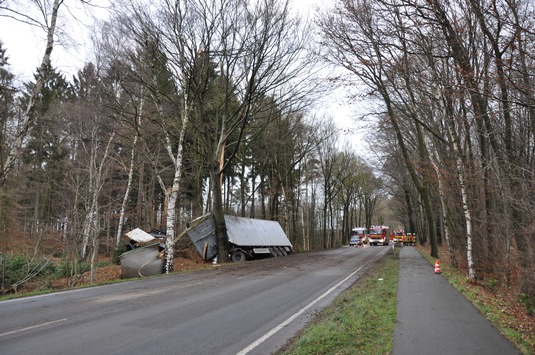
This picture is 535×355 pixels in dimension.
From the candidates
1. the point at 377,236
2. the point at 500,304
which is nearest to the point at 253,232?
the point at 500,304

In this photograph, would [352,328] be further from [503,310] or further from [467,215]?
[467,215]

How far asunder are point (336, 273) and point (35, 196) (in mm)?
26227

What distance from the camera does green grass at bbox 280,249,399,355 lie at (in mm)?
5453

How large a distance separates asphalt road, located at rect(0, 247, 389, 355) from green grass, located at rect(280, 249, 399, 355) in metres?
0.39

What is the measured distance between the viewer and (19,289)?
1506cm

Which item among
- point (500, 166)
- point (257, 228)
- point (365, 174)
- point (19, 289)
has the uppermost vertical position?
point (365, 174)

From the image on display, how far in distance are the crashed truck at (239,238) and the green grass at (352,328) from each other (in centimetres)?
1256

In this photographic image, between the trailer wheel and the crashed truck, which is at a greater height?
the crashed truck

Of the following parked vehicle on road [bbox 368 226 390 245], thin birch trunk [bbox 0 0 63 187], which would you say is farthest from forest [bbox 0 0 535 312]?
parked vehicle on road [bbox 368 226 390 245]

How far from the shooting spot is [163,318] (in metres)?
7.29

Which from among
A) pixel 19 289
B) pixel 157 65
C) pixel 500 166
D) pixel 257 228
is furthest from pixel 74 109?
pixel 500 166

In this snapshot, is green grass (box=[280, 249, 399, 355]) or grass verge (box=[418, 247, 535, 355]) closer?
green grass (box=[280, 249, 399, 355])

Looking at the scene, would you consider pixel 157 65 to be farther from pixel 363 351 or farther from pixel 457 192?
pixel 363 351

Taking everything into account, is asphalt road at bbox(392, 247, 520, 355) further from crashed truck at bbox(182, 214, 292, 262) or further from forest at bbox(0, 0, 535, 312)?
crashed truck at bbox(182, 214, 292, 262)
